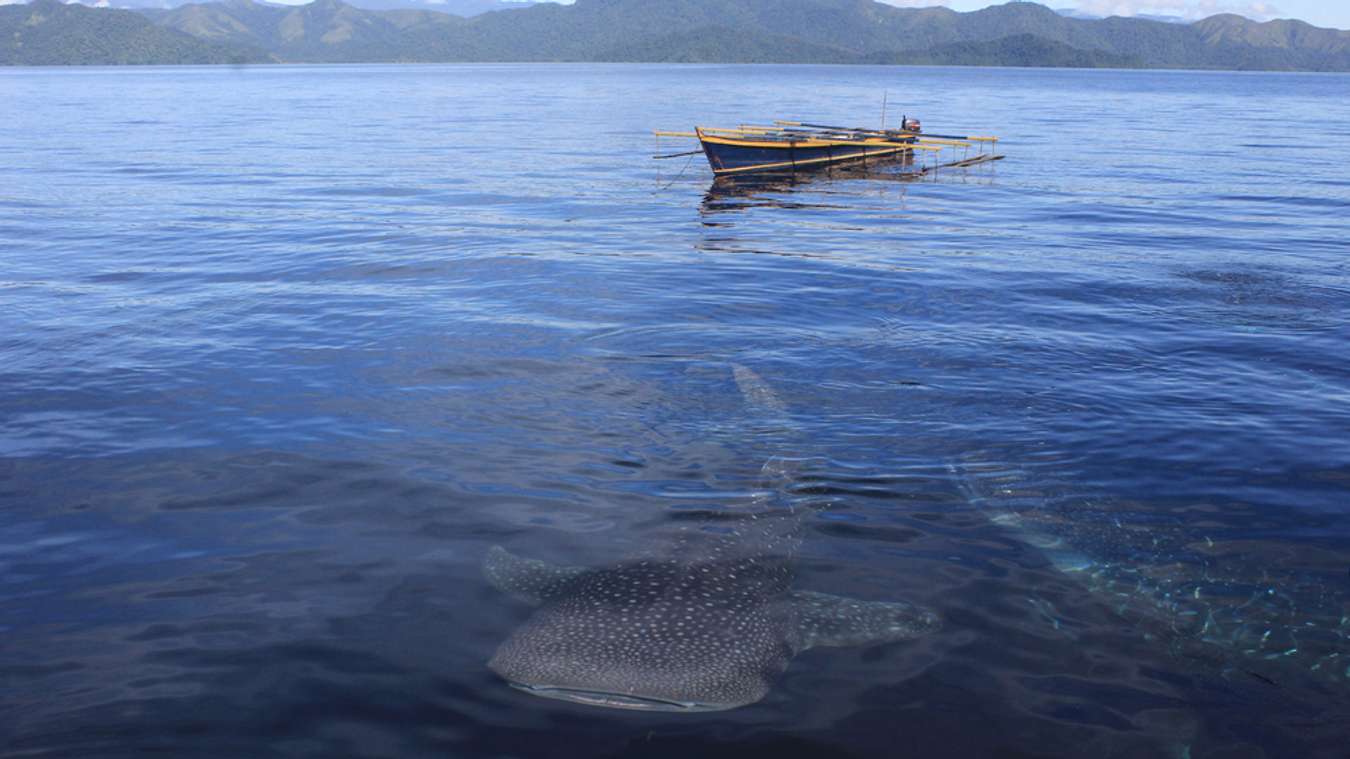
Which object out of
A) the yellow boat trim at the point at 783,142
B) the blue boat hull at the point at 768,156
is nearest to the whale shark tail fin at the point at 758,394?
the yellow boat trim at the point at 783,142

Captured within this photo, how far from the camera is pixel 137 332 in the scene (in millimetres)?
14633

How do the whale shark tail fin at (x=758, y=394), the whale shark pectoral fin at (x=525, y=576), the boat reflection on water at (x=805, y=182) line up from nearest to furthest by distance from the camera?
the whale shark pectoral fin at (x=525, y=576)
the whale shark tail fin at (x=758, y=394)
the boat reflection on water at (x=805, y=182)

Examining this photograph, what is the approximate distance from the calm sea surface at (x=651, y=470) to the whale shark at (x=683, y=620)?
0.18m

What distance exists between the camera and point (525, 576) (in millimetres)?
7504

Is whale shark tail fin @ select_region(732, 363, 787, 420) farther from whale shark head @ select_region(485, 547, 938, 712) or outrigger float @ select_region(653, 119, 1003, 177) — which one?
outrigger float @ select_region(653, 119, 1003, 177)

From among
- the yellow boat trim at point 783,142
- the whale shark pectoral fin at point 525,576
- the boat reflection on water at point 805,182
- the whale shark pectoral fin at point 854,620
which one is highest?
the yellow boat trim at point 783,142

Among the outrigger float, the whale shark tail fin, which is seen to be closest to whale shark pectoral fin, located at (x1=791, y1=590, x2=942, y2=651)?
the whale shark tail fin

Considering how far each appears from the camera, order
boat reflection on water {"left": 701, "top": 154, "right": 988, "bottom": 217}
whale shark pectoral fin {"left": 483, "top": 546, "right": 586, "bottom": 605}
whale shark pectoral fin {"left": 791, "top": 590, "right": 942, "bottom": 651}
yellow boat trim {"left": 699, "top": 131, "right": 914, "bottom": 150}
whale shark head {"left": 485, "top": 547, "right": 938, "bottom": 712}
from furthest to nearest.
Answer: yellow boat trim {"left": 699, "top": 131, "right": 914, "bottom": 150} → boat reflection on water {"left": 701, "top": 154, "right": 988, "bottom": 217} → whale shark pectoral fin {"left": 483, "top": 546, "right": 586, "bottom": 605} → whale shark pectoral fin {"left": 791, "top": 590, "right": 942, "bottom": 651} → whale shark head {"left": 485, "top": 547, "right": 938, "bottom": 712}

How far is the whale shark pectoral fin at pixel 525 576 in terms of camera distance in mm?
7254

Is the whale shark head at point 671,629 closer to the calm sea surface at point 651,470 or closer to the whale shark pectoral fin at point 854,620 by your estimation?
the whale shark pectoral fin at point 854,620

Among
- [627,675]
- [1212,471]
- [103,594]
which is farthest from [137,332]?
[1212,471]

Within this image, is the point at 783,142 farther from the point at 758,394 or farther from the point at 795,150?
the point at 758,394

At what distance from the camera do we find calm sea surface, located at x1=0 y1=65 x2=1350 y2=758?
6027 millimetres

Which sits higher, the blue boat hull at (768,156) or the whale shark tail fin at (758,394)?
the blue boat hull at (768,156)
